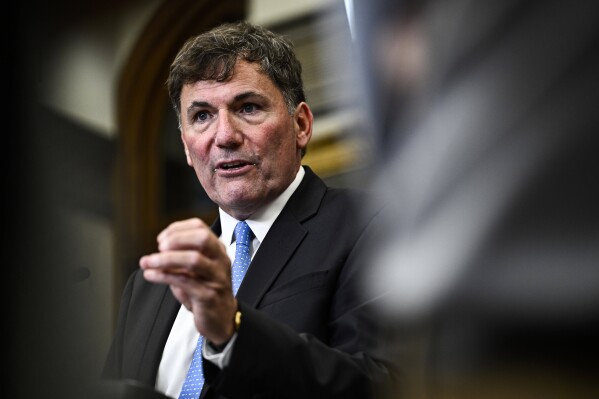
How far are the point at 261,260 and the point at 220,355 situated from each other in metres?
0.27

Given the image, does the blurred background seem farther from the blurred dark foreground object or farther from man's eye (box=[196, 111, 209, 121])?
man's eye (box=[196, 111, 209, 121])

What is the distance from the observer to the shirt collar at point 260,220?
1.17 meters

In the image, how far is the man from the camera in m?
0.82

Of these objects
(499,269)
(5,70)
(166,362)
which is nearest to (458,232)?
(499,269)

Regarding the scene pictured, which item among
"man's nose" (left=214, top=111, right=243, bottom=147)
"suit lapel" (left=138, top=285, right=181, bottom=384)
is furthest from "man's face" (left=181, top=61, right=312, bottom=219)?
"suit lapel" (left=138, top=285, right=181, bottom=384)

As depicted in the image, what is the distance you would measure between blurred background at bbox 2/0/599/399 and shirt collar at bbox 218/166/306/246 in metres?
0.73

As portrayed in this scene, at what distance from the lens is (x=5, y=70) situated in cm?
42

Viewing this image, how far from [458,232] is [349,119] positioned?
9 centimetres

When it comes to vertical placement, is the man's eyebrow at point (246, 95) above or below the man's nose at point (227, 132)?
above

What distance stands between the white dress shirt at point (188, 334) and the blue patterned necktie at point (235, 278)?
0.01 meters

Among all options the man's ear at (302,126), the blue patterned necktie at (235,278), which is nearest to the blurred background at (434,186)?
the blue patterned necktie at (235,278)

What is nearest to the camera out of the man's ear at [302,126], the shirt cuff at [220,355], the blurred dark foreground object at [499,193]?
the blurred dark foreground object at [499,193]

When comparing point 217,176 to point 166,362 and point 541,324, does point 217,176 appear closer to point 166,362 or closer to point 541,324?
point 166,362

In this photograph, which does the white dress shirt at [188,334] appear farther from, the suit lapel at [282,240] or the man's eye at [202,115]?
the man's eye at [202,115]
